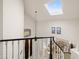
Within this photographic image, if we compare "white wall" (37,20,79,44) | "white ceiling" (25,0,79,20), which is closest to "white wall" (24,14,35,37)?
"white ceiling" (25,0,79,20)

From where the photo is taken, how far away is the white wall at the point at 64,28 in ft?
27.9

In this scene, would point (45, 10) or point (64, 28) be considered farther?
point (64, 28)

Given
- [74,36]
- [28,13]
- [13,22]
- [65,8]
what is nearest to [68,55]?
[74,36]

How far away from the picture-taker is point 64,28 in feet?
29.6

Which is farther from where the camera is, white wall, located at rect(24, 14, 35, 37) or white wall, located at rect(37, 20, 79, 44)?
white wall, located at rect(24, 14, 35, 37)

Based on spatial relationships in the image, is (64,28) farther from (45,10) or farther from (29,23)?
(29,23)

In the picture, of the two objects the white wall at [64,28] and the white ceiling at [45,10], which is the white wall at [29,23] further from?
the white wall at [64,28]

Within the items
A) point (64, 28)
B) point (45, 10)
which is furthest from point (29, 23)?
point (64, 28)

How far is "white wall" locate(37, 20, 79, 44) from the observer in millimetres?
8500

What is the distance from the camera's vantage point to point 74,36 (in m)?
8.55

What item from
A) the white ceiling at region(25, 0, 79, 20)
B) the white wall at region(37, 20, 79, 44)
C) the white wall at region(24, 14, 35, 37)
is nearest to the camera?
the white ceiling at region(25, 0, 79, 20)

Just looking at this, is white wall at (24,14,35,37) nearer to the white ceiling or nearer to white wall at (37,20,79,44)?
the white ceiling

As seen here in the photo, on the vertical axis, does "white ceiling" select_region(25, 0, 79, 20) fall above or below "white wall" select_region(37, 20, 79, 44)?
above

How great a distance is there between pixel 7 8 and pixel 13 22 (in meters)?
0.67
